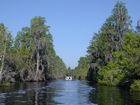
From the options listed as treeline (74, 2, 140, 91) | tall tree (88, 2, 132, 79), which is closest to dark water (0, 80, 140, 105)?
treeline (74, 2, 140, 91)

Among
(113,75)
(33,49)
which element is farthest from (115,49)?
(33,49)

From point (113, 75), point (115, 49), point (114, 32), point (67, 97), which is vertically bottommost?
point (67, 97)

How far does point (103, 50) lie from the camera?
59.4m

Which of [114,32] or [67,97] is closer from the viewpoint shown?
[67,97]

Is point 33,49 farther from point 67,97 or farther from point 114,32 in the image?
point 67,97

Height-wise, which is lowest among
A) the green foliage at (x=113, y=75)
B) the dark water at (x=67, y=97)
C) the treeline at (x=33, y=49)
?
the dark water at (x=67, y=97)

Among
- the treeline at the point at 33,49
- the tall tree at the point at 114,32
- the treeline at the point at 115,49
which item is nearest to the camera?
the treeline at the point at 115,49

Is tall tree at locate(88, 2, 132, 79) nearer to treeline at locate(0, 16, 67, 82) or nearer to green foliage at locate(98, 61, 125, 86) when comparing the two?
green foliage at locate(98, 61, 125, 86)

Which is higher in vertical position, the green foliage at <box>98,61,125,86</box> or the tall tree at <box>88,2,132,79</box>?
the tall tree at <box>88,2,132,79</box>

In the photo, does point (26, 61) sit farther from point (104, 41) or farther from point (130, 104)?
point (130, 104)

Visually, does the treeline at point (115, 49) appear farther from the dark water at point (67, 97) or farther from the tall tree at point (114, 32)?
the dark water at point (67, 97)

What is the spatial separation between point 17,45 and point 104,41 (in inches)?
1050

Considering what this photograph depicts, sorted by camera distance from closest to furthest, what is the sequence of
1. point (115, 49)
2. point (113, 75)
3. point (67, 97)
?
point (67, 97) < point (113, 75) < point (115, 49)

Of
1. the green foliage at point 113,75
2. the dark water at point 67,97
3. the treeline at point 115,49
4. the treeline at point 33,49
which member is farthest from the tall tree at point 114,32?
the dark water at point 67,97
